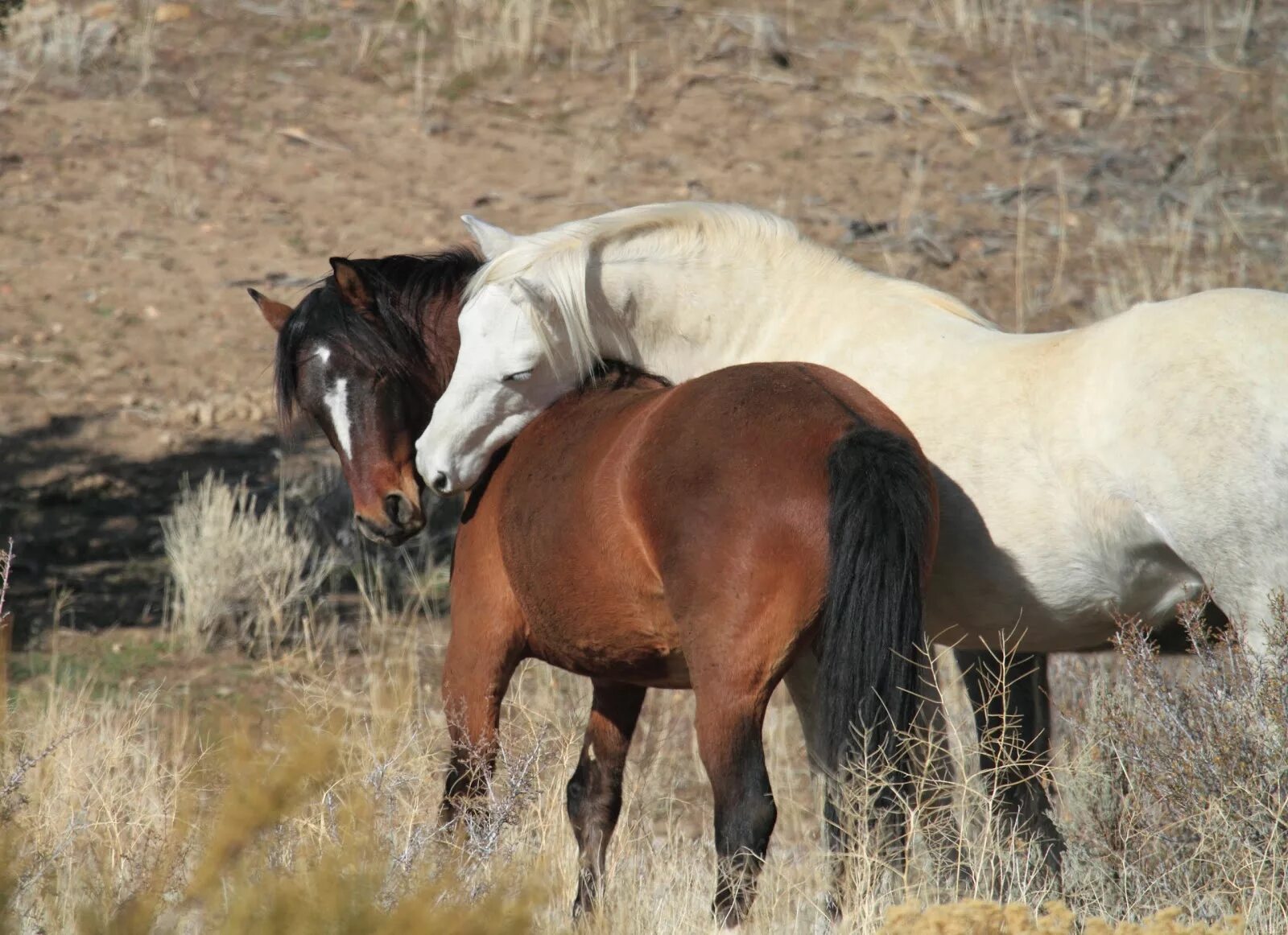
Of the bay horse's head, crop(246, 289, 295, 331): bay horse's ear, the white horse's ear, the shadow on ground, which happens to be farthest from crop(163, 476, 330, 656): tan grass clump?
the white horse's ear

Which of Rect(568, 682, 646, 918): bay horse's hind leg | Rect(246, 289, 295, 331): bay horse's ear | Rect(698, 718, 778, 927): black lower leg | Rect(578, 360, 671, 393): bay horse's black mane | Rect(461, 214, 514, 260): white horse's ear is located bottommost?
Rect(568, 682, 646, 918): bay horse's hind leg

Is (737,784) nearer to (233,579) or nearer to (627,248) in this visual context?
(627,248)

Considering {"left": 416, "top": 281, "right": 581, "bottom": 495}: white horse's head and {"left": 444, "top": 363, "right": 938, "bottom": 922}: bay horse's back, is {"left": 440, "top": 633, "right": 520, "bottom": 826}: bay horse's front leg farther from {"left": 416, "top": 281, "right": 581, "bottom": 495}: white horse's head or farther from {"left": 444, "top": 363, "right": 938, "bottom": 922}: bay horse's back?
{"left": 416, "top": 281, "right": 581, "bottom": 495}: white horse's head

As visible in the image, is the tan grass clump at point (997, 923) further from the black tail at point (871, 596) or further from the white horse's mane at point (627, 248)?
the white horse's mane at point (627, 248)

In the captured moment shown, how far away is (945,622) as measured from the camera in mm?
3832

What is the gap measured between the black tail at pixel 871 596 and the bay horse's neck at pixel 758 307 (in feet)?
2.87

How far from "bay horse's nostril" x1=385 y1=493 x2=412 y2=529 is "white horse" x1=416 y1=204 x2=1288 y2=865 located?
0.26m

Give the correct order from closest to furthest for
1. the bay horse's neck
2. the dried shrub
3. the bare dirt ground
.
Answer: the dried shrub < the bay horse's neck < the bare dirt ground

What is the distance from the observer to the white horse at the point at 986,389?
3373 millimetres

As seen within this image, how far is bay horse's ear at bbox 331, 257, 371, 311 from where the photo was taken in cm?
423

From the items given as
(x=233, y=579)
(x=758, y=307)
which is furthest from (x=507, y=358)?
(x=233, y=579)

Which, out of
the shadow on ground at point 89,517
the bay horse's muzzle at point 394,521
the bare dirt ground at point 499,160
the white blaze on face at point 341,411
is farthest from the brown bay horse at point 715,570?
the bare dirt ground at point 499,160

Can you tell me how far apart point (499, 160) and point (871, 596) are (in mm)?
8413

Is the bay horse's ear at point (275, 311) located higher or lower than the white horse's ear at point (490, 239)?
lower
